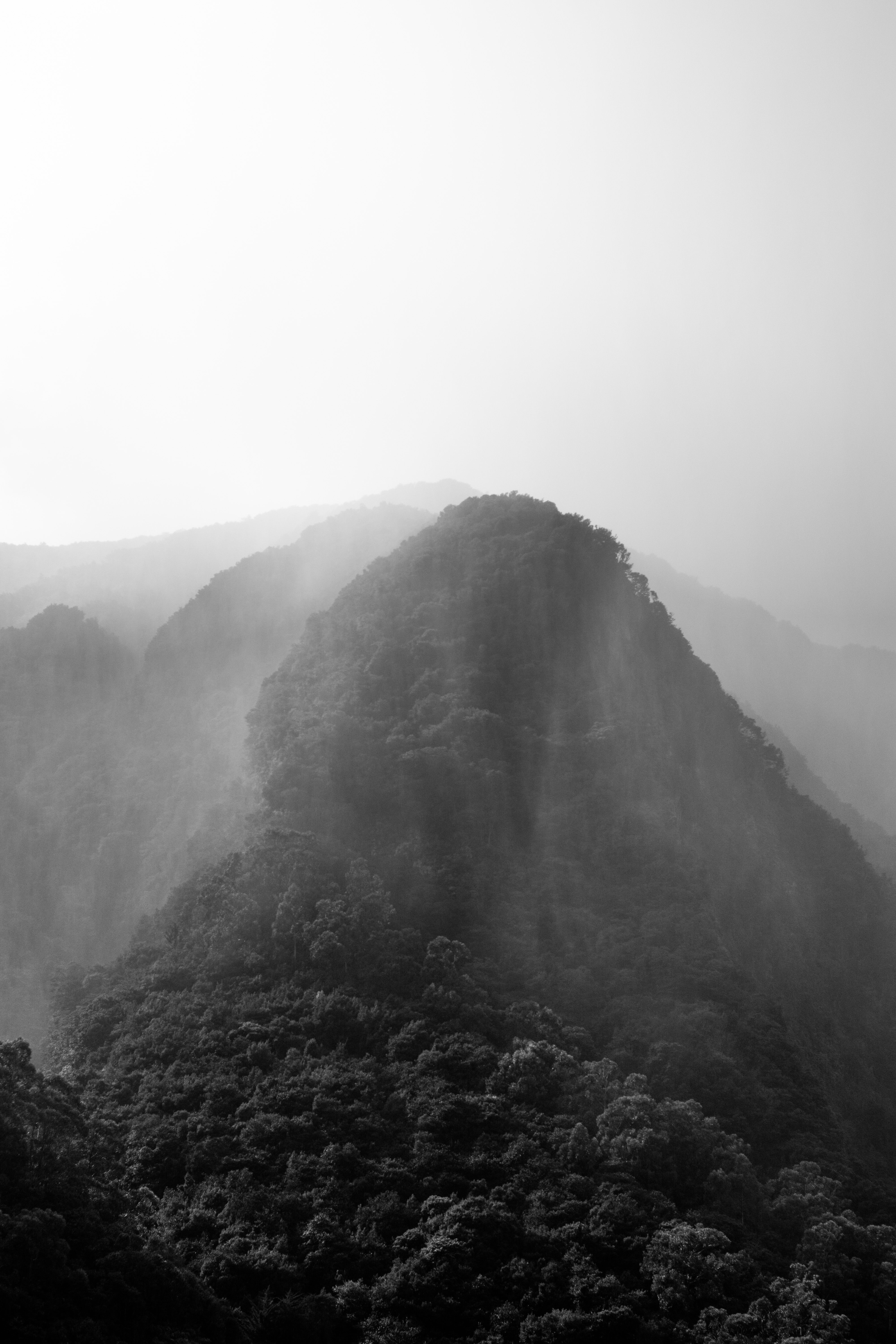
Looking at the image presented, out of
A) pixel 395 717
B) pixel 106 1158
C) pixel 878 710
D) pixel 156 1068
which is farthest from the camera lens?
pixel 878 710

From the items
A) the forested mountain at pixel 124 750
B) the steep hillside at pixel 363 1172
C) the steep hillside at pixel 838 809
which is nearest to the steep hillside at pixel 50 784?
the forested mountain at pixel 124 750

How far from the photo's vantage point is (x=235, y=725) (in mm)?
47906

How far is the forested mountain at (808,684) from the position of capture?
83.6 metres

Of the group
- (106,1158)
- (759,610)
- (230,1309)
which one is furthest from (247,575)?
(759,610)

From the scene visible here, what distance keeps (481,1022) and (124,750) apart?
87.1ft

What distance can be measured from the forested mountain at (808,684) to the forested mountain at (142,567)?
22.7 m

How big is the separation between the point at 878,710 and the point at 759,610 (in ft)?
43.5

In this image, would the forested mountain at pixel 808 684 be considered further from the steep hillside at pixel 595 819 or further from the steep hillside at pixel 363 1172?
the steep hillside at pixel 363 1172

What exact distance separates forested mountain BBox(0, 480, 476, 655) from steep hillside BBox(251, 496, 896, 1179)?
63.6 ft

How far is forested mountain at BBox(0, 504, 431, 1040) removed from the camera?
43219 mm

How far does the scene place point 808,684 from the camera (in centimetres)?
9106

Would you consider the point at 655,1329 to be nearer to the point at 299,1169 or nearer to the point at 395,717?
the point at 299,1169

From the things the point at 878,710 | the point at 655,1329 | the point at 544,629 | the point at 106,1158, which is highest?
the point at 544,629

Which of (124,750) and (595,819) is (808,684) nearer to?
(595,819)
